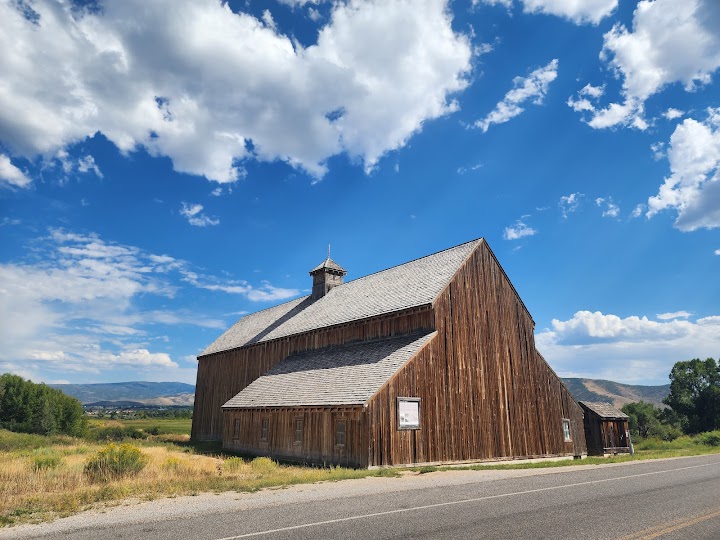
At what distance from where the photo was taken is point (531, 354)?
26.7m

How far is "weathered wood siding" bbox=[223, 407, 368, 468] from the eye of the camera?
718 inches

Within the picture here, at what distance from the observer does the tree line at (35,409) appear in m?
46.1

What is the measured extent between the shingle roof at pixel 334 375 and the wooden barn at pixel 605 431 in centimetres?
2354

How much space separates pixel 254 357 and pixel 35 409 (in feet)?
102

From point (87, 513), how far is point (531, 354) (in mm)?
23627

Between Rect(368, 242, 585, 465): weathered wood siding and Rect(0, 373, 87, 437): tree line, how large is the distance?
44062mm

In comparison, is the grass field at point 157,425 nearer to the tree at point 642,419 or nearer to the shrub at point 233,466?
the shrub at point 233,466

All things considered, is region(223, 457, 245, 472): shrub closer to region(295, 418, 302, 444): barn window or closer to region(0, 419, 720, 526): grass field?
region(0, 419, 720, 526): grass field

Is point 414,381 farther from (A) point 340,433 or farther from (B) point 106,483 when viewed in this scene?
(B) point 106,483

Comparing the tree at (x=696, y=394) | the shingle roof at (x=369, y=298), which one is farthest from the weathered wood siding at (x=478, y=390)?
the tree at (x=696, y=394)

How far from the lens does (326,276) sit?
118 feet

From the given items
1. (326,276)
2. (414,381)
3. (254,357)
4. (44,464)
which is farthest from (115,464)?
(326,276)

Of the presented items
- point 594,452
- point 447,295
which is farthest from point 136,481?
point 594,452

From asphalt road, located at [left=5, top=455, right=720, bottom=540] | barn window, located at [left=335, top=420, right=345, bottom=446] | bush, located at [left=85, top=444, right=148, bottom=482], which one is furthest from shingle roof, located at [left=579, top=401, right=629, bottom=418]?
bush, located at [left=85, top=444, right=148, bottom=482]
